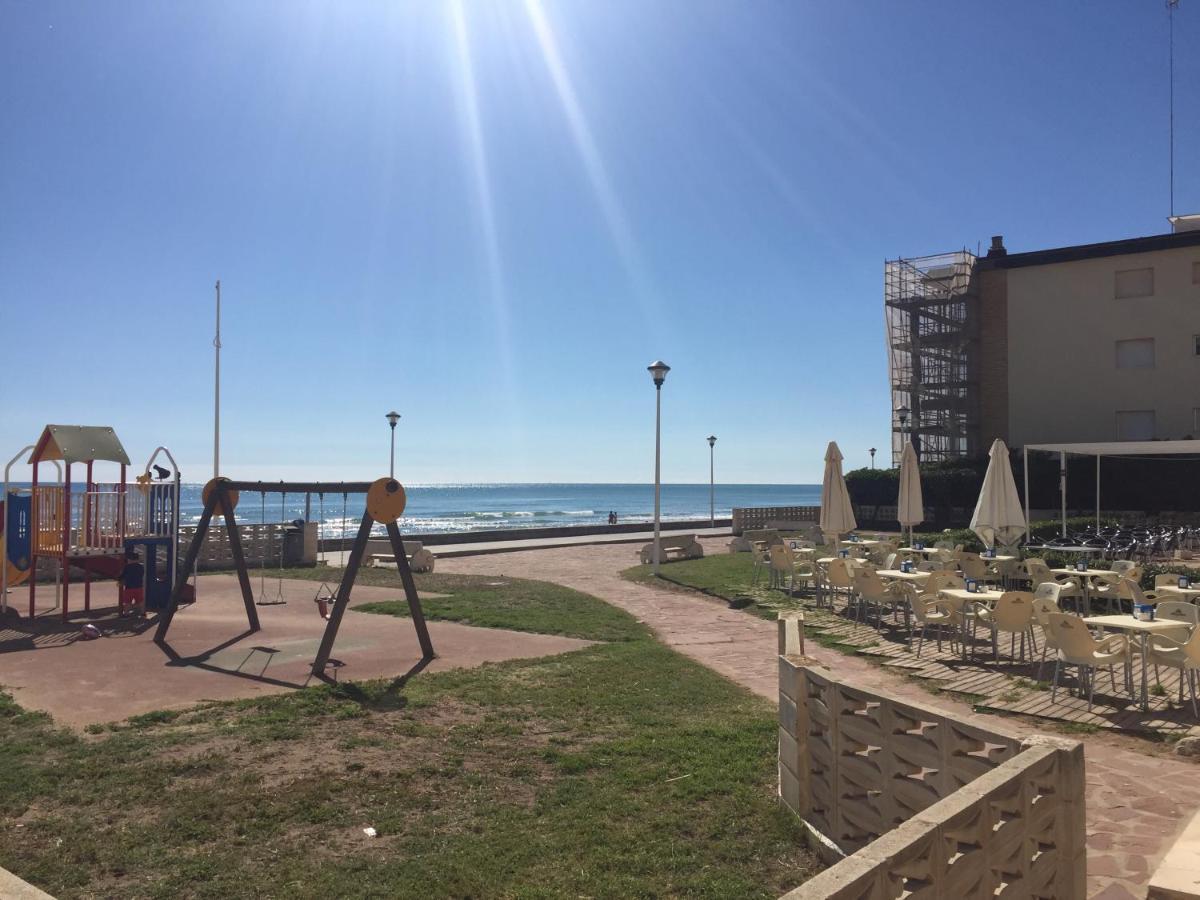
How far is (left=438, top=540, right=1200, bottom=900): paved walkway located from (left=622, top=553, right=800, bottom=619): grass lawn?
0.46 m

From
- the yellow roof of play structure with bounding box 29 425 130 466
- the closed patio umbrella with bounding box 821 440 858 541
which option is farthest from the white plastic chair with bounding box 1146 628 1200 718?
the yellow roof of play structure with bounding box 29 425 130 466

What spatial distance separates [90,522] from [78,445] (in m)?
1.28

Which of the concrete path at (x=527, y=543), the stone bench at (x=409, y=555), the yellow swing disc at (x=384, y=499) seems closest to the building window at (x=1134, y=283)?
the concrete path at (x=527, y=543)

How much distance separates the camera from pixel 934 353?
135 ft

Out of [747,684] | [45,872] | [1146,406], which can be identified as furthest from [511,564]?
[1146,406]

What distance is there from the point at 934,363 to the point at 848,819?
4077 centimetres

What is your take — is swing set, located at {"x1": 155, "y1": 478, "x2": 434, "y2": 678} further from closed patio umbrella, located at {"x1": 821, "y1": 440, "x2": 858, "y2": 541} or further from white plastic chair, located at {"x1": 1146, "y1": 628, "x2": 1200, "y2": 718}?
closed patio umbrella, located at {"x1": 821, "y1": 440, "x2": 858, "y2": 541}

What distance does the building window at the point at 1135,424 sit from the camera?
107 feet

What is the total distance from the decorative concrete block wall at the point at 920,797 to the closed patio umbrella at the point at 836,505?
11.3 meters

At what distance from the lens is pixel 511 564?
22922mm

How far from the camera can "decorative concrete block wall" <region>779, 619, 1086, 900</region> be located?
2551 mm

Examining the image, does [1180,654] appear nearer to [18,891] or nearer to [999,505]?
[999,505]

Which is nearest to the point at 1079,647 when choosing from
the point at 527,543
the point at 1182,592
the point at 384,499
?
the point at 1182,592

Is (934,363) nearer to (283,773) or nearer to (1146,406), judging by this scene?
(1146,406)
